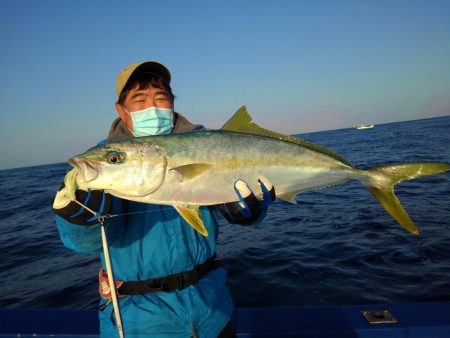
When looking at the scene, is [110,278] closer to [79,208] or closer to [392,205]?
[79,208]

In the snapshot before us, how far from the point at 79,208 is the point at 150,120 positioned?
1.28 m

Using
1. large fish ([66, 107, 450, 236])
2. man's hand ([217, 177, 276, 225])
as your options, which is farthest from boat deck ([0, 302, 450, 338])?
man's hand ([217, 177, 276, 225])

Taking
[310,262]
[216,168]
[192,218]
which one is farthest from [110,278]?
[310,262]

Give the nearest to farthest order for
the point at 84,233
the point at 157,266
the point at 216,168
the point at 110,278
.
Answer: the point at 110,278 < the point at 84,233 < the point at 157,266 < the point at 216,168

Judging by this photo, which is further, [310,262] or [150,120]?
[310,262]

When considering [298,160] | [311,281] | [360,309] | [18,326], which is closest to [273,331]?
[360,309]

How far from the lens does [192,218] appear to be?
2662 mm

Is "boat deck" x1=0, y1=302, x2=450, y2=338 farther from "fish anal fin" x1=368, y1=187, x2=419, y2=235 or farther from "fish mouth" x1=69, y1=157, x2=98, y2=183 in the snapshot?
"fish mouth" x1=69, y1=157, x2=98, y2=183

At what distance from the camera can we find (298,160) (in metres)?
3.45

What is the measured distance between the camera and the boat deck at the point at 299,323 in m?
3.57

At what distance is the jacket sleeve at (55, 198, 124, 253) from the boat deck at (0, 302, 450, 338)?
66.5 inches

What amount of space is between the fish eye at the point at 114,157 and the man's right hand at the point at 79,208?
1.10 ft

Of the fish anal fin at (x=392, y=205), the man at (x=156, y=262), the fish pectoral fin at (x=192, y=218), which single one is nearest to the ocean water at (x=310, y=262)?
the fish anal fin at (x=392, y=205)

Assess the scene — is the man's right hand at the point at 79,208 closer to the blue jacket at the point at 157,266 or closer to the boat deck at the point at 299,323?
the blue jacket at the point at 157,266
